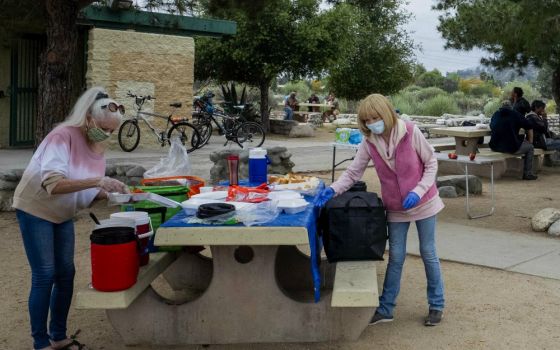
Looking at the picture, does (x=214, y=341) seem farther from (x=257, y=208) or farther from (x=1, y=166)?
(x=1, y=166)

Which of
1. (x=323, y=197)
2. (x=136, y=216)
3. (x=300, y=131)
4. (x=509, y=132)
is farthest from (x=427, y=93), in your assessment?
(x=136, y=216)

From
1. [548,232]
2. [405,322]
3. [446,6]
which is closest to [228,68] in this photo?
[446,6]

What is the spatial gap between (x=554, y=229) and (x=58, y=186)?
5.47 meters

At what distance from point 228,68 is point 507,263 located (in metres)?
14.3

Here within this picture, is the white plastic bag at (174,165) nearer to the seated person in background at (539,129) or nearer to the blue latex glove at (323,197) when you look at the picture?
the blue latex glove at (323,197)

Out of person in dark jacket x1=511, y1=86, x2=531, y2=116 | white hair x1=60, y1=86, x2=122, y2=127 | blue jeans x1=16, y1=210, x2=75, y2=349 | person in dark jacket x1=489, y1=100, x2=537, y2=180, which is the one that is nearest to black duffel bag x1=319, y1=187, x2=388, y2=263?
white hair x1=60, y1=86, x2=122, y2=127

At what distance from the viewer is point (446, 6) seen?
13781 mm

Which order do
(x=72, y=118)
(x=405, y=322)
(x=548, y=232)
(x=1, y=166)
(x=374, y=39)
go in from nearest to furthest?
(x=72, y=118) → (x=405, y=322) → (x=548, y=232) → (x=1, y=166) → (x=374, y=39)

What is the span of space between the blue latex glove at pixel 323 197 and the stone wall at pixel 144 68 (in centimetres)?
939

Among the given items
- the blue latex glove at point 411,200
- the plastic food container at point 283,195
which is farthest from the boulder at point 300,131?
the blue latex glove at point 411,200

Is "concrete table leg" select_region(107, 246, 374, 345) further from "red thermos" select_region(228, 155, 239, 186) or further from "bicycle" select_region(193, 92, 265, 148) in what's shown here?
"bicycle" select_region(193, 92, 265, 148)

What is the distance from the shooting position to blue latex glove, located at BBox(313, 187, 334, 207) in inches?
178

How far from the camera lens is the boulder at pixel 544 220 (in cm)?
744

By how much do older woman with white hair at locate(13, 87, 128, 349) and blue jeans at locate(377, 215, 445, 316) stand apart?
178cm
